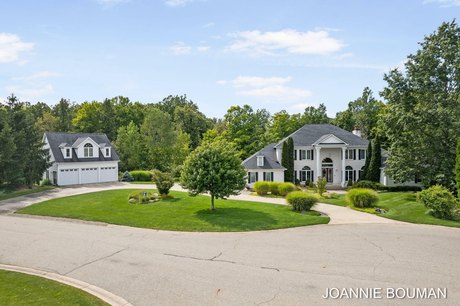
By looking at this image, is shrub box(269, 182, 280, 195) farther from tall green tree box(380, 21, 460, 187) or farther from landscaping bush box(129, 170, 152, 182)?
landscaping bush box(129, 170, 152, 182)

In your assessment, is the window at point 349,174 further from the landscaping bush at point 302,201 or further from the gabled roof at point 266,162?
the landscaping bush at point 302,201

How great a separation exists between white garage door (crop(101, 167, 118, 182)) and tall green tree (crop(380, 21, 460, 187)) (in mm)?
33776

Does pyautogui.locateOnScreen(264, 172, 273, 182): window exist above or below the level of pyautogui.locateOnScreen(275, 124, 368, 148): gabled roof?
below

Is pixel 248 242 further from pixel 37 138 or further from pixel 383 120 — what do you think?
pixel 37 138

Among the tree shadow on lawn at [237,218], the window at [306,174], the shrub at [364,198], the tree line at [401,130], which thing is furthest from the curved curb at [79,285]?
the window at [306,174]

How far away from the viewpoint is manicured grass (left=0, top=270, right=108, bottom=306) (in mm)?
8836

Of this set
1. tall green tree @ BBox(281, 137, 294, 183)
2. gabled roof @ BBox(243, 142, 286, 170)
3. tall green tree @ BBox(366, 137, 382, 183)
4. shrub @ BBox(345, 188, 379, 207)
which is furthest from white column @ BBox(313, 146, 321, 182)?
shrub @ BBox(345, 188, 379, 207)

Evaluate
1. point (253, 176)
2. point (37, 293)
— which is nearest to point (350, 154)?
point (253, 176)

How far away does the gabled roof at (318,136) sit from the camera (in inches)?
1729

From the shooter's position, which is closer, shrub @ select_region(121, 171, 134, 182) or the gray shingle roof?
the gray shingle roof

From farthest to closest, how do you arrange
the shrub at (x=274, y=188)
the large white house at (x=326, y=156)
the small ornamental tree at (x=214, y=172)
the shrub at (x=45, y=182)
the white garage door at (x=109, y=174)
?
the white garage door at (x=109, y=174), the large white house at (x=326, y=156), the shrub at (x=45, y=182), the shrub at (x=274, y=188), the small ornamental tree at (x=214, y=172)

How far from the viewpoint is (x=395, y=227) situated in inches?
772

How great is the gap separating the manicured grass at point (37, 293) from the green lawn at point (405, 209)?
19.5 metres

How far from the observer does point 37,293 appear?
9.48 meters
